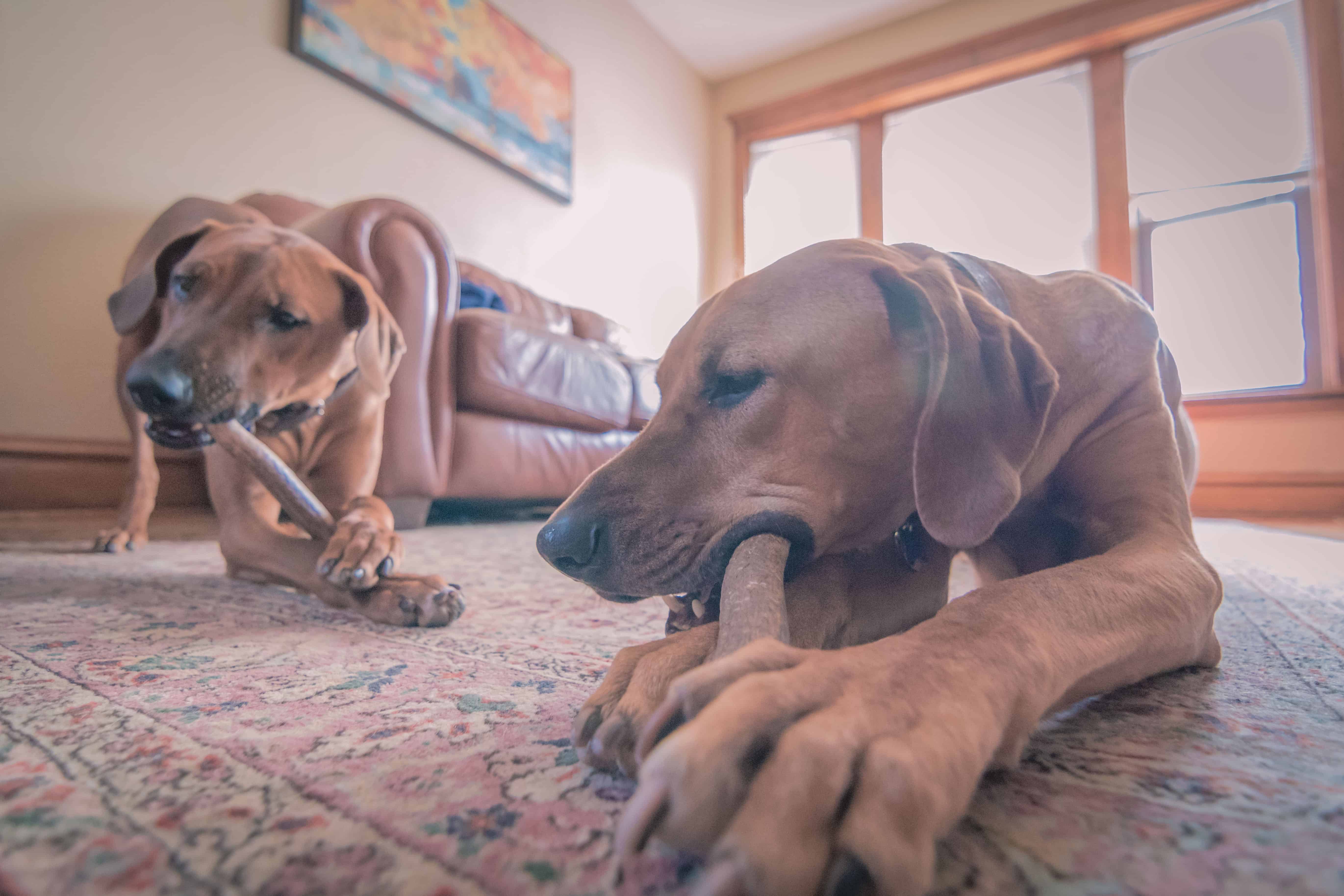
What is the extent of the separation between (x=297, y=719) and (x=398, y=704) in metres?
0.08

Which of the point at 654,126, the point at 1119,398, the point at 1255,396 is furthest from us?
the point at 654,126

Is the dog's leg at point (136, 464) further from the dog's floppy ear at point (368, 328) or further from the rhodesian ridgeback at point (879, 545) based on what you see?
the rhodesian ridgeback at point (879, 545)

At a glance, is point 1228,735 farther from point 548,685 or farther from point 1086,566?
point 548,685

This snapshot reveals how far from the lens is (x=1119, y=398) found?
88cm

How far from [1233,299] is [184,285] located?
5.33 meters

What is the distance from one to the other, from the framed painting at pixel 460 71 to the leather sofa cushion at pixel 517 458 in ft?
6.52

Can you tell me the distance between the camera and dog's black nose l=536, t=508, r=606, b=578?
716 mm

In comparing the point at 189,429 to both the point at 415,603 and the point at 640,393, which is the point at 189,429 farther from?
the point at 640,393

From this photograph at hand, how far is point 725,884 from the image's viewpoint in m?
0.29

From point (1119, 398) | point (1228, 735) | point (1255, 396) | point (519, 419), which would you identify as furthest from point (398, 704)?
point (1255, 396)

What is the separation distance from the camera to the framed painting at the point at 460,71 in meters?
3.28

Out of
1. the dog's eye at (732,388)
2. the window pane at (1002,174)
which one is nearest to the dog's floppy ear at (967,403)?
the dog's eye at (732,388)

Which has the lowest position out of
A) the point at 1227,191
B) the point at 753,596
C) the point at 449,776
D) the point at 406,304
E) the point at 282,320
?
the point at 449,776

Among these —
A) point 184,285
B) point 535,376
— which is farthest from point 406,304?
point 184,285
